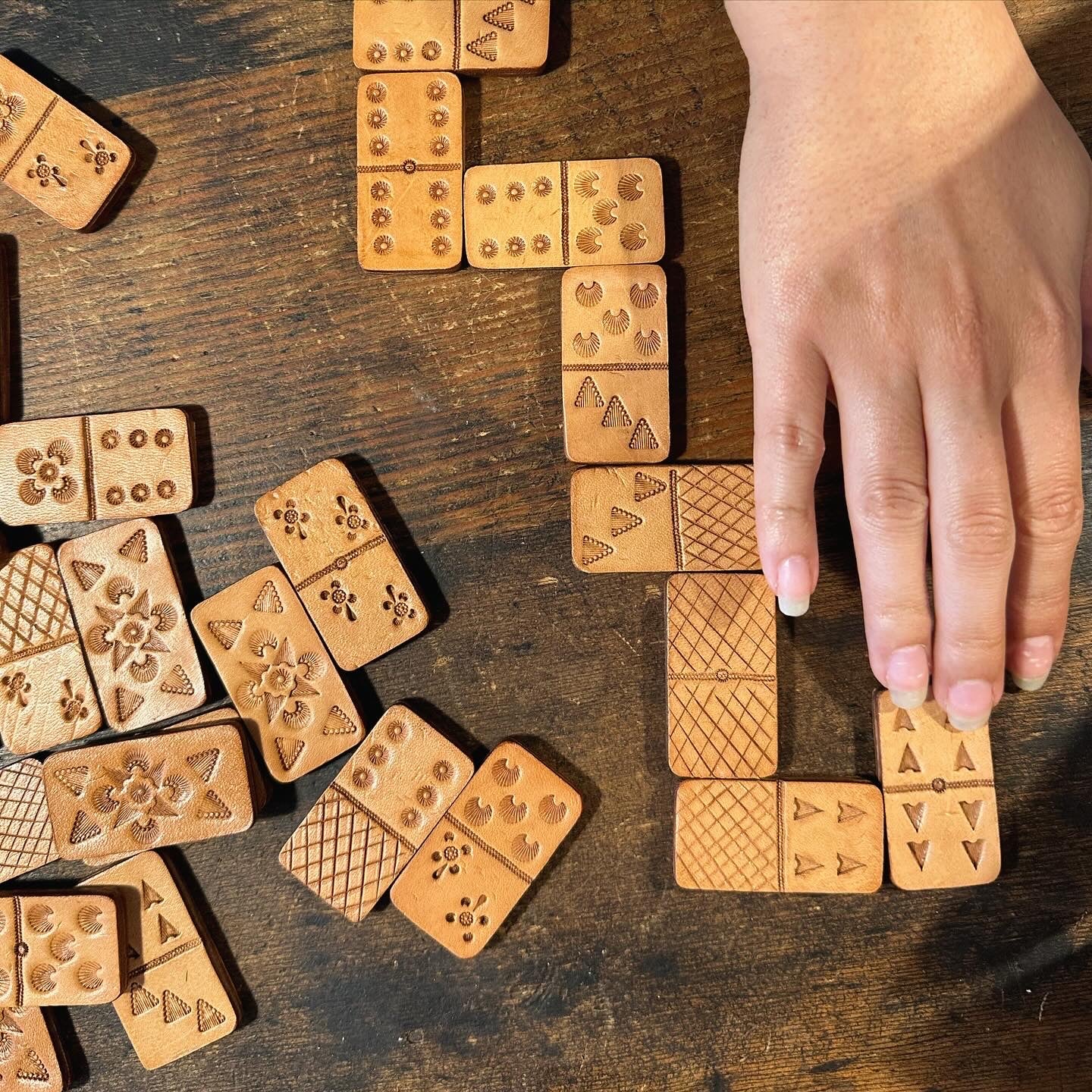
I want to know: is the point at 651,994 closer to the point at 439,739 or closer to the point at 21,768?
the point at 439,739

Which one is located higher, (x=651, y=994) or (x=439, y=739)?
(x=439, y=739)

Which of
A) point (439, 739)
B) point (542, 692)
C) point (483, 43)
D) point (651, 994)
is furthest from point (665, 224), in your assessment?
point (651, 994)

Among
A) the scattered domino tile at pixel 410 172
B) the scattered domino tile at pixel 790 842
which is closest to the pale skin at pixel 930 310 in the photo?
the scattered domino tile at pixel 790 842

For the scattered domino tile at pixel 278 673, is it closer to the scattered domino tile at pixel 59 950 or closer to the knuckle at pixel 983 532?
the scattered domino tile at pixel 59 950

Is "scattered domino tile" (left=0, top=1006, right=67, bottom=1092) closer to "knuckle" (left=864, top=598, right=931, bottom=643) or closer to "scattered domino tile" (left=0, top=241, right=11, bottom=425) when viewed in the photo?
"scattered domino tile" (left=0, top=241, right=11, bottom=425)

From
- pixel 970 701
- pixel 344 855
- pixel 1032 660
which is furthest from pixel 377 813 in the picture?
pixel 1032 660

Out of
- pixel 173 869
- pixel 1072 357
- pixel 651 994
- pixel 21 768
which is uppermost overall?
pixel 1072 357
